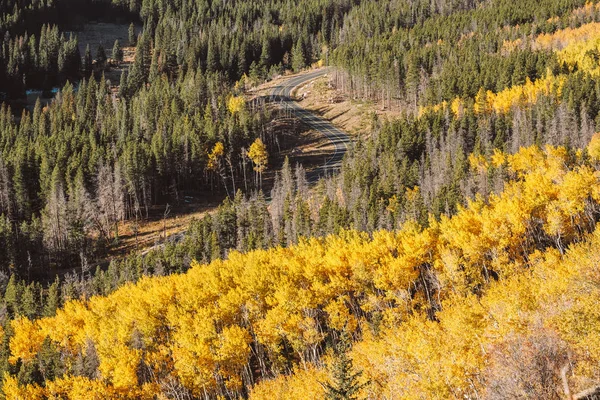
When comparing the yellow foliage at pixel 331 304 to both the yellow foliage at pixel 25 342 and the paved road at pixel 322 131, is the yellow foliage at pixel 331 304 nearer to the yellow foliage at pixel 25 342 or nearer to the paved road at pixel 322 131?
the yellow foliage at pixel 25 342

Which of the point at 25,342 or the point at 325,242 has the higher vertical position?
the point at 325,242

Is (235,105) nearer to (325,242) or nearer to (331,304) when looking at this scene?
(325,242)

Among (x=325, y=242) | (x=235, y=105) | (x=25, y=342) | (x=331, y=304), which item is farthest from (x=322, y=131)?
(x=25, y=342)

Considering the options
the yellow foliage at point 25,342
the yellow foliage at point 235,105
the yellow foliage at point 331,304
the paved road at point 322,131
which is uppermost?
the yellow foliage at point 235,105

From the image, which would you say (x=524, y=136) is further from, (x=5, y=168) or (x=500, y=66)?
(x=5, y=168)

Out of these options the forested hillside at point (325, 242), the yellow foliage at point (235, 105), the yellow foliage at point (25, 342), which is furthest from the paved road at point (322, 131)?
the yellow foliage at point (25, 342)

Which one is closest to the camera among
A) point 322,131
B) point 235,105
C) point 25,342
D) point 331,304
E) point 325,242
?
point 331,304

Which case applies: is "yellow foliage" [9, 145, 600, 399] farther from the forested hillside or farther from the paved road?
the paved road

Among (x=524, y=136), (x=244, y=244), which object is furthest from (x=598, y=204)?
(x=244, y=244)
